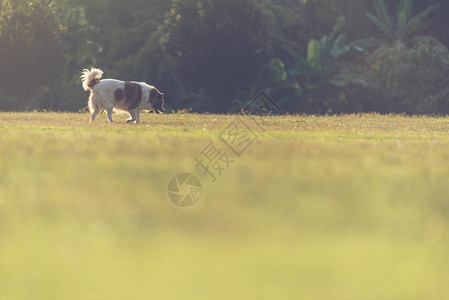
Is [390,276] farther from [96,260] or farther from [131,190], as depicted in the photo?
[131,190]

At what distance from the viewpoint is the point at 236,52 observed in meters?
47.7

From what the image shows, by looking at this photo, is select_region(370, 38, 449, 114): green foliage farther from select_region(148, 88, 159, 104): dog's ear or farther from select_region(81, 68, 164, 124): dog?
select_region(81, 68, 164, 124): dog

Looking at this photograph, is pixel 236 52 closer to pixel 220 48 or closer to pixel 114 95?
pixel 220 48

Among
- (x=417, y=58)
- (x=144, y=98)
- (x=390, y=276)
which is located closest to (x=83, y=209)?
(x=390, y=276)

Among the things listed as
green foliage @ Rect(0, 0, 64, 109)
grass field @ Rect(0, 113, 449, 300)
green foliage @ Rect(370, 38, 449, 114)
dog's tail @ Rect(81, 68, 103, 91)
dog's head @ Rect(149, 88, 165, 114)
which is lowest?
green foliage @ Rect(370, 38, 449, 114)

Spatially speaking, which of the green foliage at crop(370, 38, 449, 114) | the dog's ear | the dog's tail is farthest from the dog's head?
the green foliage at crop(370, 38, 449, 114)

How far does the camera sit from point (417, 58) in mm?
48469

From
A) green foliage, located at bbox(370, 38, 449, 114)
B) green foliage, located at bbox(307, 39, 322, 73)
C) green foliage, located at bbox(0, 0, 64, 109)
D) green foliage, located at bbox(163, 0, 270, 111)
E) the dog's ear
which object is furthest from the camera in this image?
green foliage, located at bbox(307, 39, 322, 73)

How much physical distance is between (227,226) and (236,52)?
4100cm

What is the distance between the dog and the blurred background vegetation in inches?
918

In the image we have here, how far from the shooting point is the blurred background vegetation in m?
46.9

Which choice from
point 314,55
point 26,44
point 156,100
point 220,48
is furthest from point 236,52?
point 156,100

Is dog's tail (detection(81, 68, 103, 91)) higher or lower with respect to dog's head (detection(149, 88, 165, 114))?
higher

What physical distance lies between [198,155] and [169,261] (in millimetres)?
6732
